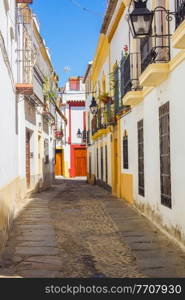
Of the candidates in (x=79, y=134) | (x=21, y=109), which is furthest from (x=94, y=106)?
(x=79, y=134)

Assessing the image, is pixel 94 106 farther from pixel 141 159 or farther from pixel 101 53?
pixel 141 159

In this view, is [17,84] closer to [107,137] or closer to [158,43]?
[158,43]

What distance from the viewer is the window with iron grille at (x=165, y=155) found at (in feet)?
24.2

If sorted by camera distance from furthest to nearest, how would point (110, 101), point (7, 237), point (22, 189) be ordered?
point (110, 101) → point (22, 189) → point (7, 237)

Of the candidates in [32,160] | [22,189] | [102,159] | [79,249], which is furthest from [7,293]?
[102,159]

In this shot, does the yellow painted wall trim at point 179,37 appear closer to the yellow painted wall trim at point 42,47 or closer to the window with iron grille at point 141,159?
the window with iron grille at point 141,159

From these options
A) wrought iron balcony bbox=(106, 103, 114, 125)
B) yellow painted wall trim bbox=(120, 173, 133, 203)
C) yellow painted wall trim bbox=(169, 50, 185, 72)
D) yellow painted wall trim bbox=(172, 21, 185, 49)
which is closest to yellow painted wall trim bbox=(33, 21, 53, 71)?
wrought iron balcony bbox=(106, 103, 114, 125)

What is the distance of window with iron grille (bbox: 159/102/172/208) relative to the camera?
736 cm

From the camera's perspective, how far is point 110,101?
1549 centimetres

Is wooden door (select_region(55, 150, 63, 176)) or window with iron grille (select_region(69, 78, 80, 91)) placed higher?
window with iron grille (select_region(69, 78, 80, 91))

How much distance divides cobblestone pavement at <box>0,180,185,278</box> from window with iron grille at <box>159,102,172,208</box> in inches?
27.4

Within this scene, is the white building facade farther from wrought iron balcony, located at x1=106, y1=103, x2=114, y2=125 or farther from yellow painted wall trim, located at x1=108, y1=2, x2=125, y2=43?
yellow painted wall trim, located at x1=108, y1=2, x2=125, y2=43

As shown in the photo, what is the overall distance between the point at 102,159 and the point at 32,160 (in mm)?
5017

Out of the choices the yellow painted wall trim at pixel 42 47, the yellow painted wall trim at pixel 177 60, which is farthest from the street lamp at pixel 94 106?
Answer: the yellow painted wall trim at pixel 177 60
